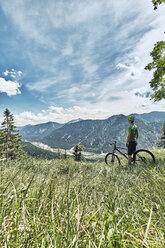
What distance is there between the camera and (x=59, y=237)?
3.51ft

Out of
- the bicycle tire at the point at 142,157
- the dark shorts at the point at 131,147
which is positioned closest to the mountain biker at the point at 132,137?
the dark shorts at the point at 131,147

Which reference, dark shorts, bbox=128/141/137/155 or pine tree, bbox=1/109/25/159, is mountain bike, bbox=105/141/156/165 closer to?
dark shorts, bbox=128/141/137/155

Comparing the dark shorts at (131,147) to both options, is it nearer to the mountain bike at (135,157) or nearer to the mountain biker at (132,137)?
the mountain biker at (132,137)

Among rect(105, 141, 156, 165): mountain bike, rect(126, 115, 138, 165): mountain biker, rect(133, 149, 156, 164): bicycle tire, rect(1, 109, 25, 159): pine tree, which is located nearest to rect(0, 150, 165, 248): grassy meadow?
rect(133, 149, 156, 164): bicycle tire

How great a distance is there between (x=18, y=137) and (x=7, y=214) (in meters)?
54.8

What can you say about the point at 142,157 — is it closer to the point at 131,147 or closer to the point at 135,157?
the point at 135,157

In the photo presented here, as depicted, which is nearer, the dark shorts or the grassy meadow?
the grassy meadow

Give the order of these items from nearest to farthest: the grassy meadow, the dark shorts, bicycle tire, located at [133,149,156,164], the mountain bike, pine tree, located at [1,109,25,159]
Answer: the grassy meadow
bicycle tire, located at [133,149,156,164]
the mountain bike
the dark shorts
pine tree, located at [1,109,25,159]

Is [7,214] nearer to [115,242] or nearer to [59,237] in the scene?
[59,237]

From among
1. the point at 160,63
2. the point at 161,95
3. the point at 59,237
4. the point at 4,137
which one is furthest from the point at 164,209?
the point at 4,137

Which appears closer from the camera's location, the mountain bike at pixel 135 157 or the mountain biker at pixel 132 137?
the mountain bike at pixel 135 157

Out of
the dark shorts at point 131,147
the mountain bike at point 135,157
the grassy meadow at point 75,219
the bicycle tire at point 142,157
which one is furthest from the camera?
the dark shorts at point 131,147

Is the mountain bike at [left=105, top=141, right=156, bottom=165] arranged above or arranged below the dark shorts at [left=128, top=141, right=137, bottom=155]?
below

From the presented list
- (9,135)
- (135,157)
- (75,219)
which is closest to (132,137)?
(135,157)
